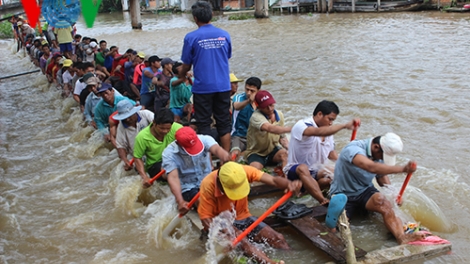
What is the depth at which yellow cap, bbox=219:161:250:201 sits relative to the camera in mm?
3713

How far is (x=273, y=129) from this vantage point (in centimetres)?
511

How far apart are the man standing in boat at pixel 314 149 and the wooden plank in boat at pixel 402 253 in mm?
963

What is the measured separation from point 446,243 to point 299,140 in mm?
1680

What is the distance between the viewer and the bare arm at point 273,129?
5.02m

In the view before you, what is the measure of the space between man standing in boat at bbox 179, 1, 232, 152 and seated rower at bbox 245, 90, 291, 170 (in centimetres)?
39

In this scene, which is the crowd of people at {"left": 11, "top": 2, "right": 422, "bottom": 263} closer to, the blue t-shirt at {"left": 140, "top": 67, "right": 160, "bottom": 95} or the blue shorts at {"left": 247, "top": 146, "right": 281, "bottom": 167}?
the blue shorts at {"left": 247, "top": 146, "right": 281, "bottom": 167}

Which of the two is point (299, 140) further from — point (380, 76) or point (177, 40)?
point (177, 40)

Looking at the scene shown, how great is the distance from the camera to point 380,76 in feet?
41.2

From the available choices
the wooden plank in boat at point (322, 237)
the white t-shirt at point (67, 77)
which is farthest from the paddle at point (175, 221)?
the white t-shirt at point (67, 77)

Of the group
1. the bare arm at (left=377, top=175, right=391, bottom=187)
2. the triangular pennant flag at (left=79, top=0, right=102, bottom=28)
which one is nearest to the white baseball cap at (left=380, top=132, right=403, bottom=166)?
the bare arm at (left=377, top=175, right=391, bottom=187)

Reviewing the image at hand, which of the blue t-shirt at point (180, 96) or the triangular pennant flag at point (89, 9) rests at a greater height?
the triangular pennant flag at point (89, 9)

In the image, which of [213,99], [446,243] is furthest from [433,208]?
[213,99]

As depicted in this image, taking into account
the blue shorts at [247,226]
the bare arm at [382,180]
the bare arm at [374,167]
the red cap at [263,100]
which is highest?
the red cap at [263,100]

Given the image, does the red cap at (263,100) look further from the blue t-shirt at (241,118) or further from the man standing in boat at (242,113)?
the blue t-shirt at (241,118)
